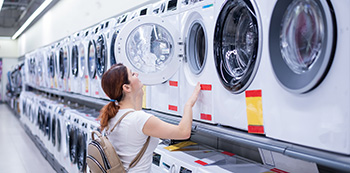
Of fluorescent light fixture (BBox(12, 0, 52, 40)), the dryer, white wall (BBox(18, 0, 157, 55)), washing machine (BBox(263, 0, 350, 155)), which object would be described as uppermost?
fluorescent light fixture (BBox(12, 0, 52, 40))

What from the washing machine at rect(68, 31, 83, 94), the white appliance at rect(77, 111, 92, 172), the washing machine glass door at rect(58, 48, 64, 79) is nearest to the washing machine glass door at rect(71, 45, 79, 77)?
the washing machine at rect(68, 31, 83, 94)

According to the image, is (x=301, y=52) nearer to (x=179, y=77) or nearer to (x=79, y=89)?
(x=179, y=77)

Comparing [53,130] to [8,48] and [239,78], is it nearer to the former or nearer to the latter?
[239,78]

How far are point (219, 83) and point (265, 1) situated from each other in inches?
22.8

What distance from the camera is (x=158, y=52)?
2.57 m

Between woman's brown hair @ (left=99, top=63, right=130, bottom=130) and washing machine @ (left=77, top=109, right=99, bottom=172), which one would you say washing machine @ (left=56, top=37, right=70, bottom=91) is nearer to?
washing machine @ (left=77, top=109, right=99, bottom=172)

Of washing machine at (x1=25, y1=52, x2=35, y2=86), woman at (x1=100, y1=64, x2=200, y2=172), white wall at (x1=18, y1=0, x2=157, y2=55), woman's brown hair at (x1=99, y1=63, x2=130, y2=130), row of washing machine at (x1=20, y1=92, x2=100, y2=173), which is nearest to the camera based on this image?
woman at (x1=100, y1=64, x2=200, y2=172)

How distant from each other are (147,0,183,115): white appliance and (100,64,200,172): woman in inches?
11.8

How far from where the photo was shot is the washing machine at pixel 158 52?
7.58 feet

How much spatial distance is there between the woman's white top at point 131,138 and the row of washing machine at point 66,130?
0.78m

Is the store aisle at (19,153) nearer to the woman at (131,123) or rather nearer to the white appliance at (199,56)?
the woman at (131,123)

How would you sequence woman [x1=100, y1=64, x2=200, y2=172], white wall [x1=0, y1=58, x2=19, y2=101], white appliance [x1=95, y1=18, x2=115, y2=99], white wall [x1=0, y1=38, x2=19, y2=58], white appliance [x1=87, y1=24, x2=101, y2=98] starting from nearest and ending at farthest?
woman [x1=100, y1=64, x2=200, y2=172] → white appliance [x1=95, y1=18, x2=115, y2=99] → white appliance [x1=87, y1=24, x2=101, y2=98] → white wall [x1=0, y1=38, x2=19, y2=58] → white wall [x1=0, y1=58, x2=19, y2=101]

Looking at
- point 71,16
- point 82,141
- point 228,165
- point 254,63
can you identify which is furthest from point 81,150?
point 71,16

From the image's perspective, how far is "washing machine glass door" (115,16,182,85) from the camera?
2.31m
